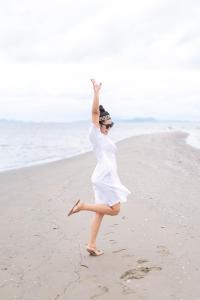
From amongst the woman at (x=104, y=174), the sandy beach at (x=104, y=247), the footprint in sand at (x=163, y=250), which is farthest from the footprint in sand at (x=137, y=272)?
the woman at (x=104, y=174)

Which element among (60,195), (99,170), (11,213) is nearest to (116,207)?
(99,170)

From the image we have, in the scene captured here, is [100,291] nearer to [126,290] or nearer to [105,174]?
[126,290]

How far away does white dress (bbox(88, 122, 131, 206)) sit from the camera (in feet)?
20.4

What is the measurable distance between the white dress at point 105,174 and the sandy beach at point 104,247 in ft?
2.79

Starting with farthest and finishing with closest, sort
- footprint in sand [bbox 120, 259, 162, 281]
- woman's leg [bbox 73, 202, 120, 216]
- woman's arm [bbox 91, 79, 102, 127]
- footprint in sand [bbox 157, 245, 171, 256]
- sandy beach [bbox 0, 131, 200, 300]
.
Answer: footprint in sand [bbox 157, 245, 171, 256] → woman's leg [bbox 73, 202, 120, 216] → woman's arm [bbox 91, 79, 102, 127] → footprint in sand [bbox 120, 259, 162, 281] → sandy beach [bbox 0, 131, 200, 300]

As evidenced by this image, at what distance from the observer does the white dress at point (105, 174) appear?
6203 mm

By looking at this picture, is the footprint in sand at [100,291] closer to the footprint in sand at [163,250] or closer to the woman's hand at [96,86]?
the footprint in sand at [163,250]

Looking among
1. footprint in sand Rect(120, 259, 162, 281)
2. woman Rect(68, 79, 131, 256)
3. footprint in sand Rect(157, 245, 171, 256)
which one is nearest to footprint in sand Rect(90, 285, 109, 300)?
footprint in sand Rect(120, 259, 162, 281)

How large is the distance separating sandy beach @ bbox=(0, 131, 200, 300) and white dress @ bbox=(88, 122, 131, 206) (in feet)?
2.79

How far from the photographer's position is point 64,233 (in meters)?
7.84

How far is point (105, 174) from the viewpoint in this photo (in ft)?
20.5

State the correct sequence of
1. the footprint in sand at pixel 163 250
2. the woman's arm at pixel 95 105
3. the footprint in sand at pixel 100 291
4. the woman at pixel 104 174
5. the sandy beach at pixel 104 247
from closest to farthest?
the footprint in sand at pixel 100 291, the sandy beach at pixel 104 247, the woman's arm at pixel 95 105, the woman at pixel 104 174, the footprint in sand at pixel 163 250

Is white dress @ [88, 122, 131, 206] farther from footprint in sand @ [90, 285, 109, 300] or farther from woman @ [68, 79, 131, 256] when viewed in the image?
footprint in sand @ [90, 285, 109, 300]

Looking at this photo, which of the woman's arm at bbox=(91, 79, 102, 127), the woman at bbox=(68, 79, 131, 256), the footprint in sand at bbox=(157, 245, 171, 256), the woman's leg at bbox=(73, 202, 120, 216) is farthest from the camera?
the footprint in sand at bbox=(157, 245, 171, 256)
